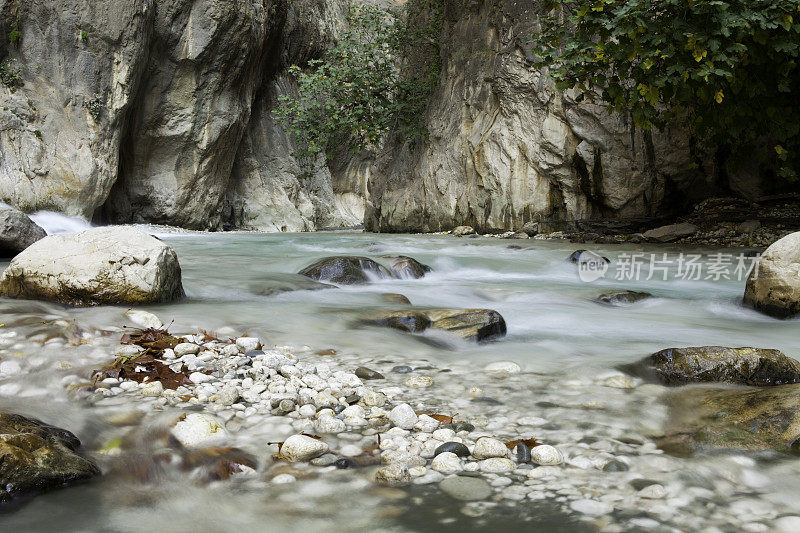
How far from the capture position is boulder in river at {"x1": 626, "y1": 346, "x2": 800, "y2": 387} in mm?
2725

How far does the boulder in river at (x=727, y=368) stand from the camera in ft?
8.94

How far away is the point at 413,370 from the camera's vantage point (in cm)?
305

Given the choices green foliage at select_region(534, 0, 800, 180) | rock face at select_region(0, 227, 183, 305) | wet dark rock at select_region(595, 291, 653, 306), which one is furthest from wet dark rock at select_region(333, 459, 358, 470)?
green foliage at select_region(534, 0, 800, 180)

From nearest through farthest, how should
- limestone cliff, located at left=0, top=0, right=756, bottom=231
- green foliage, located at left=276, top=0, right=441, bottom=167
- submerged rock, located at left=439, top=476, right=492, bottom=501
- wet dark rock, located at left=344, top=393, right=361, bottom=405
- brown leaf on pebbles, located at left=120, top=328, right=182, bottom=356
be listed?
submerged rock, located at left=439, top=476, right=492, bottom=501, wet dark rock, located at left=344, top=393, right=361, bottom=405, brown leaf on pebbles, located at left=120, top=328, right=182, bottom=356, limestone cliff, located at left=0, top=0, right=756, bottom=231, green foliage, located at left=276, top=0, right=441, bottom=167

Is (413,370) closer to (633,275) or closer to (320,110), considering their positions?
(633,275)

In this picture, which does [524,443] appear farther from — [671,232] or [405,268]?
[671,232]

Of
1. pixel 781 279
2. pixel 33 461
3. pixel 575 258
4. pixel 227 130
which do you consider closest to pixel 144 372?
pixel 33 461

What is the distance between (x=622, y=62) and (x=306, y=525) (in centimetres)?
695

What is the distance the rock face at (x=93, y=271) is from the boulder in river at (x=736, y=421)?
368cm

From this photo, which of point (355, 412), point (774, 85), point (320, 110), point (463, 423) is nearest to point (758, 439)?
point (463, 423)

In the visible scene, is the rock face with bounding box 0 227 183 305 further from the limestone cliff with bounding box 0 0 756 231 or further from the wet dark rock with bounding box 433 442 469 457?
the limestone cliff with bounding box 0 0 756 231

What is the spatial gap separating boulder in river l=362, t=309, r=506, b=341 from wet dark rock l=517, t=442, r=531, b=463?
6.09 feet

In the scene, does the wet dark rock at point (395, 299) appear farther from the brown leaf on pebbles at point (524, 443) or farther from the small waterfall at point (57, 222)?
the small waterfall at point (57, 222)

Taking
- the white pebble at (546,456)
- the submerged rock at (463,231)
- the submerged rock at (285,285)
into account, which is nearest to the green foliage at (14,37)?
the submerged rock at (463,231)
